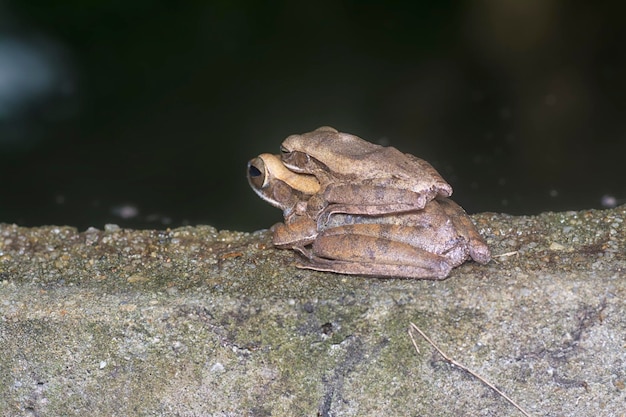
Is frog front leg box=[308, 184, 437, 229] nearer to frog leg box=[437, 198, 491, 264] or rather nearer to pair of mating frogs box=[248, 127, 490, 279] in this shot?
pair of mating frogs box=[248, 127, 490, 279]

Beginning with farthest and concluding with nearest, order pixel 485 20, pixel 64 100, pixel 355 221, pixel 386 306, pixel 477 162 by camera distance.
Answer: pixel 485 20 < pixel 64 100 < pixel 477 162 < pixel 355 221 < pixel 386 306

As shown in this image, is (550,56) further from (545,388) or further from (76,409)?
(76,409)

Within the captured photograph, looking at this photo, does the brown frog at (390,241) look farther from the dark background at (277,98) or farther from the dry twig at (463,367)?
the dark background at (277,98)

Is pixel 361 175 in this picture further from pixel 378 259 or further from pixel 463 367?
pixel 463 367

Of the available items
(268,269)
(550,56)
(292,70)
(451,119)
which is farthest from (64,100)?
(550,56)

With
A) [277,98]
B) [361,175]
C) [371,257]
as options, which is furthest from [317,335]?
[277,98]
